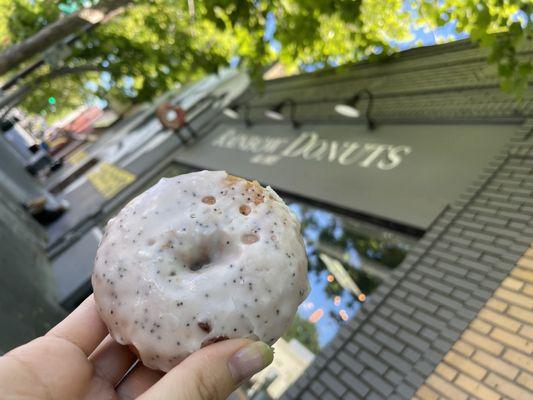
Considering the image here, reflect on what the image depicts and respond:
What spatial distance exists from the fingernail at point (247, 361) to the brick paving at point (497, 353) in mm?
1978

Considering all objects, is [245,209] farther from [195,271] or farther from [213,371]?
[213,371]

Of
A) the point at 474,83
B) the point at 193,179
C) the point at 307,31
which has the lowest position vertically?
the point at 474,83

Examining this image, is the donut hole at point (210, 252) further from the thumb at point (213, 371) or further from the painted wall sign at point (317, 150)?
the painted wall sign at point (317, 150)

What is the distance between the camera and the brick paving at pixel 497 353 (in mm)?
3014

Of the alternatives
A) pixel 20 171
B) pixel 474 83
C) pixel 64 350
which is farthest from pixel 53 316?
pixel 20 171

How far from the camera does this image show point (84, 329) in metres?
2.29

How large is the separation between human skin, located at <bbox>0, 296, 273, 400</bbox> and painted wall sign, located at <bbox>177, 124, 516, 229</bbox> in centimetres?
308

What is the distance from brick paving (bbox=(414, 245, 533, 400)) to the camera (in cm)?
301

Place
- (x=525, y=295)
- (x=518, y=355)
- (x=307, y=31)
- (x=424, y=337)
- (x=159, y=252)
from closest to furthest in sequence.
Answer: (x=159, y=252) < (x=518, y=355) < (x=525, y=295) < (x=424, y=337) < (x=307, y=31)

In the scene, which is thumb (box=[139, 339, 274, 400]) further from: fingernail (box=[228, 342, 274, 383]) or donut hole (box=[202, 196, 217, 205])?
donut hole (box=[202, 196, 217, 205])

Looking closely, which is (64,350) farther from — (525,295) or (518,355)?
(525,295)

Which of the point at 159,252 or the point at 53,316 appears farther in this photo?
the point at 53,316

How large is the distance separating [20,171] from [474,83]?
12.5 m

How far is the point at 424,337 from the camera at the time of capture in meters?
3.55
